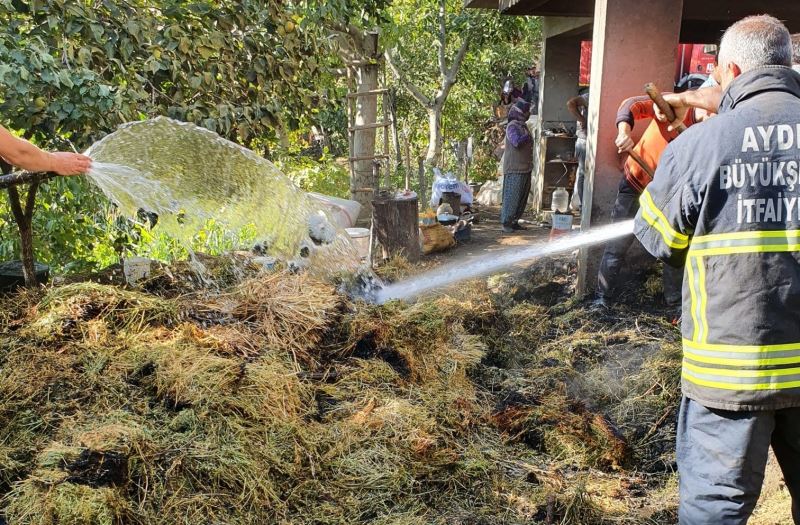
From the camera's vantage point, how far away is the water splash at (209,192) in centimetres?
454

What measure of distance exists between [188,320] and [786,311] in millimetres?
3251

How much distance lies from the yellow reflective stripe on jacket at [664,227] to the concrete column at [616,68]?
4.01 m

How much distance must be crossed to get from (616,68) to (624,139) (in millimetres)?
925

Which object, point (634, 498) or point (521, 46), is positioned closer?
point (634, 498)

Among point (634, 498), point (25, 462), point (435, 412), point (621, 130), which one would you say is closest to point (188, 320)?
point (25, 462)

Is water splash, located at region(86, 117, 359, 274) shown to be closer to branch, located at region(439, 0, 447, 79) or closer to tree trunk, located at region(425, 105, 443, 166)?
branch, located at region(439, 0, 447, 79)

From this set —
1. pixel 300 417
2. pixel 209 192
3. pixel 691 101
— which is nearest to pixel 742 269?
pixel 300 417

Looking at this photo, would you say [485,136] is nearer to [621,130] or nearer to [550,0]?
[550,0]

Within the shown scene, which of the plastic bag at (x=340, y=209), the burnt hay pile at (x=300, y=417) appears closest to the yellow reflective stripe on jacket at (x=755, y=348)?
the burnt hay pile at (x=300, y=417)

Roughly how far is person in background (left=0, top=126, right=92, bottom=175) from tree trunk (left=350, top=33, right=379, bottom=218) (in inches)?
260

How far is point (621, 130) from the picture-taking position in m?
5.61

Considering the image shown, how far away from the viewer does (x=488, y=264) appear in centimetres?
816

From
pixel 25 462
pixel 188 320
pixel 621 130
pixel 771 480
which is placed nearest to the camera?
pixel 25 462

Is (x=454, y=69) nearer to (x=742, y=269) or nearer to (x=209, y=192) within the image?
(x=209, y=192)
